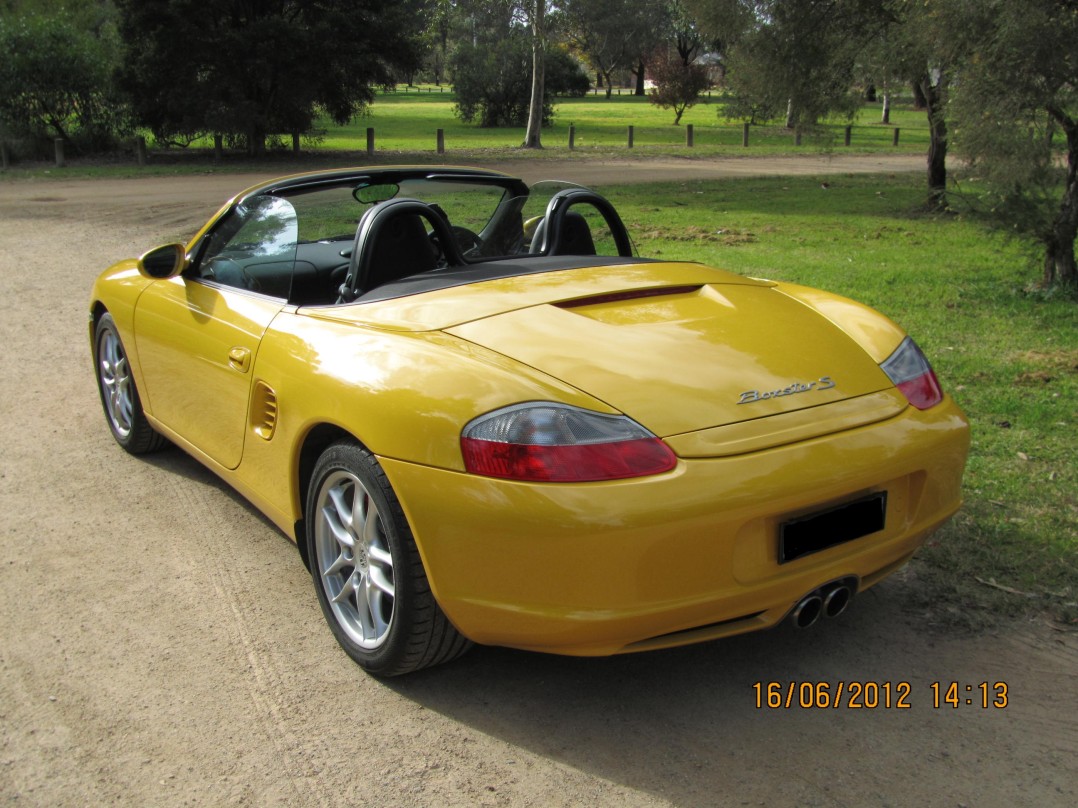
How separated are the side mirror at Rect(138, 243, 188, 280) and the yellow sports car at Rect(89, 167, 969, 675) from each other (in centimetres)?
41

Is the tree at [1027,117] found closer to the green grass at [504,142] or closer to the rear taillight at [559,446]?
the rear taillight at [559,446]

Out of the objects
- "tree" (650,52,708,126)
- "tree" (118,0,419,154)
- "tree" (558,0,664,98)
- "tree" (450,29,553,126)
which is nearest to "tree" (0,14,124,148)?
"tree" (118,0,419,154)

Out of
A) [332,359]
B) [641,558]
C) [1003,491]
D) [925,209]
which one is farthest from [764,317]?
[925,209]

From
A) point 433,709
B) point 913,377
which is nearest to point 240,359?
point 433,709

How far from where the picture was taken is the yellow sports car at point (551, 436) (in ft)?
8.60

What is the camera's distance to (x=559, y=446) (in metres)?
2.63

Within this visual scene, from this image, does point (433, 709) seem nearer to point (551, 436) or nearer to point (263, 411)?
point (551, 436)

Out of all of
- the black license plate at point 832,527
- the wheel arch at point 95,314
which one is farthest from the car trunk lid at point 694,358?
the wheel arch at point 95,314

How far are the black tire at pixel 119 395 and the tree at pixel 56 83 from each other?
24.3 m

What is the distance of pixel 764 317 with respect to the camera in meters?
3.45

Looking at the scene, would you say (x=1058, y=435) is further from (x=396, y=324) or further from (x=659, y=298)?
(x=396, y=324)

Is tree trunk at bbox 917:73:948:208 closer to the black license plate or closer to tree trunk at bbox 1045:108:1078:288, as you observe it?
tree trunk at bbox 1045:108:1078:288

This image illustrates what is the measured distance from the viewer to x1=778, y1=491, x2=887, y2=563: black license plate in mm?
2771

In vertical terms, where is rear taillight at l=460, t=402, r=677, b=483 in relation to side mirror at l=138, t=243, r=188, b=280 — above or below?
below
